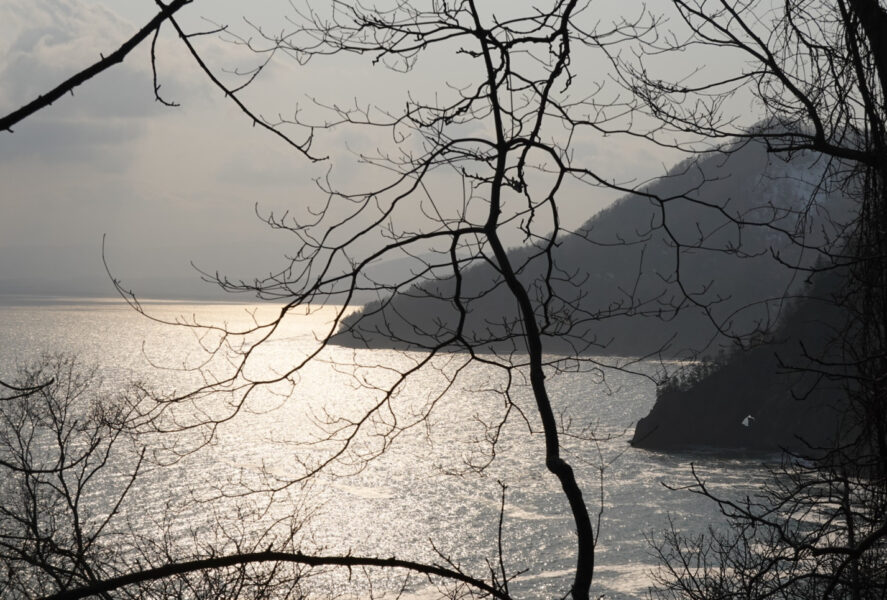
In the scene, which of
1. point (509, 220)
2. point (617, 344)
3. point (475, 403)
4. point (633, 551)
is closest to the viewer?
point (509, 220)

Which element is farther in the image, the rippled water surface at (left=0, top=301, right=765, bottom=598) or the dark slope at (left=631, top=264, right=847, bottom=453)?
the dark slope at (left=631, top=264, right=847, bottom=453)

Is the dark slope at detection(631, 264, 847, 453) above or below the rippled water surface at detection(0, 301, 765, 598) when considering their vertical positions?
above

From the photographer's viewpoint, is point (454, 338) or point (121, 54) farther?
point (454, 338)

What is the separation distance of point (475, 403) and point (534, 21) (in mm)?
130585

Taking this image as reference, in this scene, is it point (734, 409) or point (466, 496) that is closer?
point (466, 496)

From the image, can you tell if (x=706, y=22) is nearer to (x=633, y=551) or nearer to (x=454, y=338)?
(x=454, y=338)

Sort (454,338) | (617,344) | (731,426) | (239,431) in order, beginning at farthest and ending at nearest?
(617,344)
(239,431)
(731,426)
(454,338)

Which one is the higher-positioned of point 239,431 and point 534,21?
point 534,21

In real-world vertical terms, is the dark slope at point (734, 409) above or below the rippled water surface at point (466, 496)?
above

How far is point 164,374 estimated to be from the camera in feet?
500

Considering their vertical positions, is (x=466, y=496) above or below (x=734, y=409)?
below

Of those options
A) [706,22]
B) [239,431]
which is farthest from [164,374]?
[706,22]

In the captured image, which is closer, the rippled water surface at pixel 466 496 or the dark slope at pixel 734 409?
the rippled water surface at pixel 466 496

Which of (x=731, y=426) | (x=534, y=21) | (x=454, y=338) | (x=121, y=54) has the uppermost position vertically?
(x=534, y=21)
